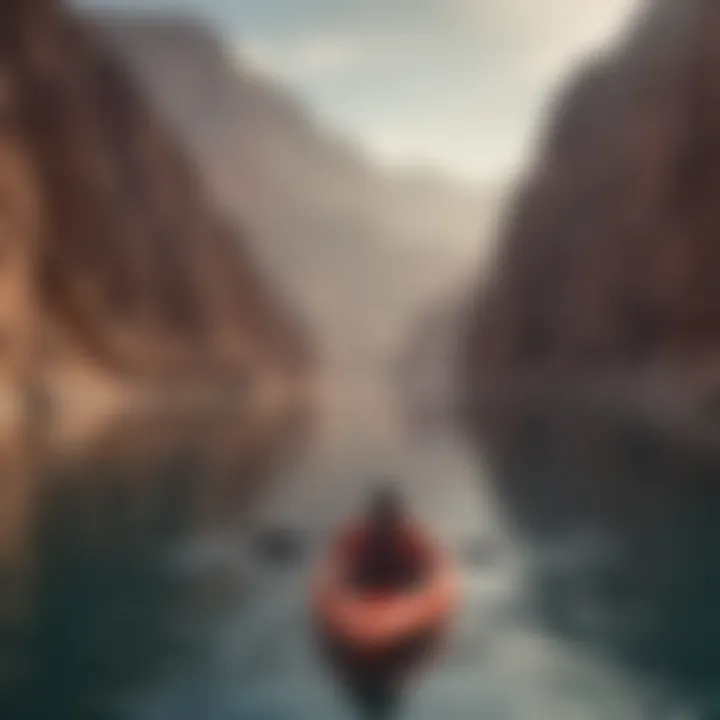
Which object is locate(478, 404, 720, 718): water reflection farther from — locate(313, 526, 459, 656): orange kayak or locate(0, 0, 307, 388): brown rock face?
locate(0, 0, 307, 388): brown rock face

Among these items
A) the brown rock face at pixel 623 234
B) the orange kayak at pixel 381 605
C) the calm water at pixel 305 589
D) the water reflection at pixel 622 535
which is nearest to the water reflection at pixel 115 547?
the calm water at pixel 305 589

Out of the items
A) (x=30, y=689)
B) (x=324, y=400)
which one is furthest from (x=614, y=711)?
(x=324, y=400)

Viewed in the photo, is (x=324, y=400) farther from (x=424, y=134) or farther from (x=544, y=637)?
(x=544, y=637)

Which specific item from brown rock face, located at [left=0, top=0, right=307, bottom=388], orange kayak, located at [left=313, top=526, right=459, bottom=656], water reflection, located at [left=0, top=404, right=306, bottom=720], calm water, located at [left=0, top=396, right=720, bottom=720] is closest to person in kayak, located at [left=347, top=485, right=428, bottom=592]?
orange kayak, located at [left=313, top=526, right=459, bottom=656]

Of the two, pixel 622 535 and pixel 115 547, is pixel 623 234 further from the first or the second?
pixel 115 547

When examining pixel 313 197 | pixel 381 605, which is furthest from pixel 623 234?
pixel 381 605

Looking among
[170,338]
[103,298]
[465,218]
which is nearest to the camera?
[465,218]

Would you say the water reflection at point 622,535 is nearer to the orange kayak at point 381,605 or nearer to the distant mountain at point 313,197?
the orange kayak at point 381,605
